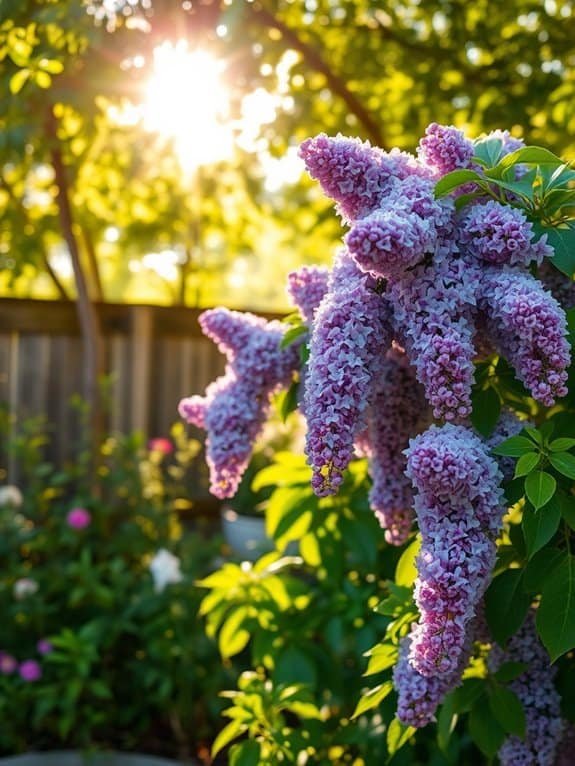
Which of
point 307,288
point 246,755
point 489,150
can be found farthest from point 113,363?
point 489,150

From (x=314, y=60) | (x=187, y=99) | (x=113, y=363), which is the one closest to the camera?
(x=187, y=99)

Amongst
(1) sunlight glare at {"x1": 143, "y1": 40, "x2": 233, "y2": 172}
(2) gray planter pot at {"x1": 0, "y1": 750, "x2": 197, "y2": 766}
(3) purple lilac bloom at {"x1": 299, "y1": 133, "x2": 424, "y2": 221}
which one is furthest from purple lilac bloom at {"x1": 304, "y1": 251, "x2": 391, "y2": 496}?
(1) sunlight glare at {"x1": 143, "y1": 40, "x2": 233, "y2": 172}

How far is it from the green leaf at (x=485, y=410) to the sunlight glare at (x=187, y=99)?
2325mm

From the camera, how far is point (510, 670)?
1.57 metres

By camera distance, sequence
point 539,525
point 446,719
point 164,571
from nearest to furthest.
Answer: point 539,525
point 446,719
point 164,571

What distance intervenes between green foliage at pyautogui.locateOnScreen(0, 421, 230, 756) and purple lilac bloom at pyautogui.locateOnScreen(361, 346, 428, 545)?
5.97 ft

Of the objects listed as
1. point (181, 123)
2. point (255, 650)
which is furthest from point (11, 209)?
point (255, 650)

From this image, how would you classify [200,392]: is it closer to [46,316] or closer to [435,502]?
[46,316]

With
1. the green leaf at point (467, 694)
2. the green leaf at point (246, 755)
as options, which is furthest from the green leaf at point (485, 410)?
the green leaf at point (246, 755)

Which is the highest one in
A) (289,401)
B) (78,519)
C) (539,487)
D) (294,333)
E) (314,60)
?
(314,60)

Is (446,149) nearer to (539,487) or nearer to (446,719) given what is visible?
(539,487)

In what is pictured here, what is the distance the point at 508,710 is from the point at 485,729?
0.24 ft

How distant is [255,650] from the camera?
2.11m

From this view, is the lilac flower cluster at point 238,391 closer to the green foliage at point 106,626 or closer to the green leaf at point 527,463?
the green leaf at point 527,463
